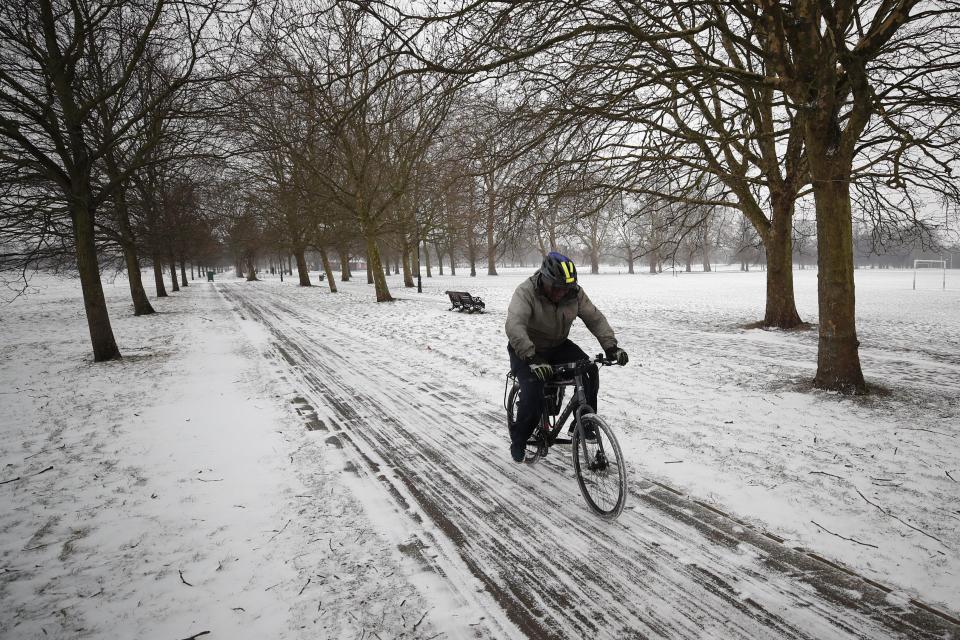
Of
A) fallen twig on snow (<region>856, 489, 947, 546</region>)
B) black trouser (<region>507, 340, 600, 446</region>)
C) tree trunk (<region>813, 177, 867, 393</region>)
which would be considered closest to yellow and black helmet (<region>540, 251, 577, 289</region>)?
black trouser (<region>507, 340, 600, 446</region>)

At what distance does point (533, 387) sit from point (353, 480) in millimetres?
1798

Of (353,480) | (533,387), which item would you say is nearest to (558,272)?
(533,387)

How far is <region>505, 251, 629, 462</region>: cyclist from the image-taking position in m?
3.36

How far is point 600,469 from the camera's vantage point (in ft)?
10.4

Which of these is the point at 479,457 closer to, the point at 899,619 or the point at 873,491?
the point at 899,619

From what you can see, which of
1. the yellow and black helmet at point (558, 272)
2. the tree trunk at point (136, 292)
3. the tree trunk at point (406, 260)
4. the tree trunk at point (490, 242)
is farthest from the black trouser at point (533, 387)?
the tree trunk at point (406, 260)

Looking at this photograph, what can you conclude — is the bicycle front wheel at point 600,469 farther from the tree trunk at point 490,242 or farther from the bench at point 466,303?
the bench at point 466,303

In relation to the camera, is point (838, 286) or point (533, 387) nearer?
point (533, 387)

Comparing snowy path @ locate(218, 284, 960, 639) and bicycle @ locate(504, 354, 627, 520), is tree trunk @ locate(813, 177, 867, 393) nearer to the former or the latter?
snowy path @ locate(218, 284, 960, 639)

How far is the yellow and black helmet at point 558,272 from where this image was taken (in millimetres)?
3303

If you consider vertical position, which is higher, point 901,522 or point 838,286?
point 838,286

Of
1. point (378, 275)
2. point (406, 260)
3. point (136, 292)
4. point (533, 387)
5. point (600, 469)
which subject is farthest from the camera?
point (406, 260)

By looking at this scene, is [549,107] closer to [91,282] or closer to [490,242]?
[91,282]

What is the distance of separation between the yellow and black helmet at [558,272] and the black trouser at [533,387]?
1.96 ft
